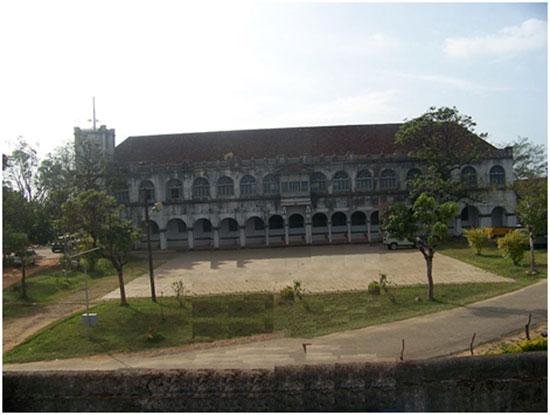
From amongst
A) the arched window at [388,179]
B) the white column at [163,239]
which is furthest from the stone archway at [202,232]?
the arched window at [388,179]

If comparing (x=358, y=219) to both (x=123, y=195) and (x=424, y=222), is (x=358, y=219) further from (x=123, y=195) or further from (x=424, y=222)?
(x=424, y=222)

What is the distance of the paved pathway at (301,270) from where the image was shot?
17.6 metres

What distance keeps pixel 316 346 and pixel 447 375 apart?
21.4 feet

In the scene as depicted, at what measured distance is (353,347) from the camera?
10711mm

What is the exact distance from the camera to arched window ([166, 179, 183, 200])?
3009 centimetres

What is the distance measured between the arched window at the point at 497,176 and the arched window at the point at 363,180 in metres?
7.74

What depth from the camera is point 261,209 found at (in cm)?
2986

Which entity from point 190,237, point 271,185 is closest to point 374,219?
point 271,185

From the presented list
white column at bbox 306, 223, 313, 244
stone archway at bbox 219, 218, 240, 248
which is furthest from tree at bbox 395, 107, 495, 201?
stone archway at bbox 219, 218, 240, 248

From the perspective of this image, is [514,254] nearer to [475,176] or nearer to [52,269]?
[475,176]

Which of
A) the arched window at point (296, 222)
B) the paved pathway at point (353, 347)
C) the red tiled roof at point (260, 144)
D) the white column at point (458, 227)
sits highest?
the red tiled roof at point (260, 144)

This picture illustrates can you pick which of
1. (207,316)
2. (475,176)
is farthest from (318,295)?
(475,176)

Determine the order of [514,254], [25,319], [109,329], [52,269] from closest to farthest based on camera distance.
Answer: [109,329] → [25,319] → [514,254] → [52,269]

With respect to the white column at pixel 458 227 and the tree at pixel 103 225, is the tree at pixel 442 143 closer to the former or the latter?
the white column at pixel 458 227
